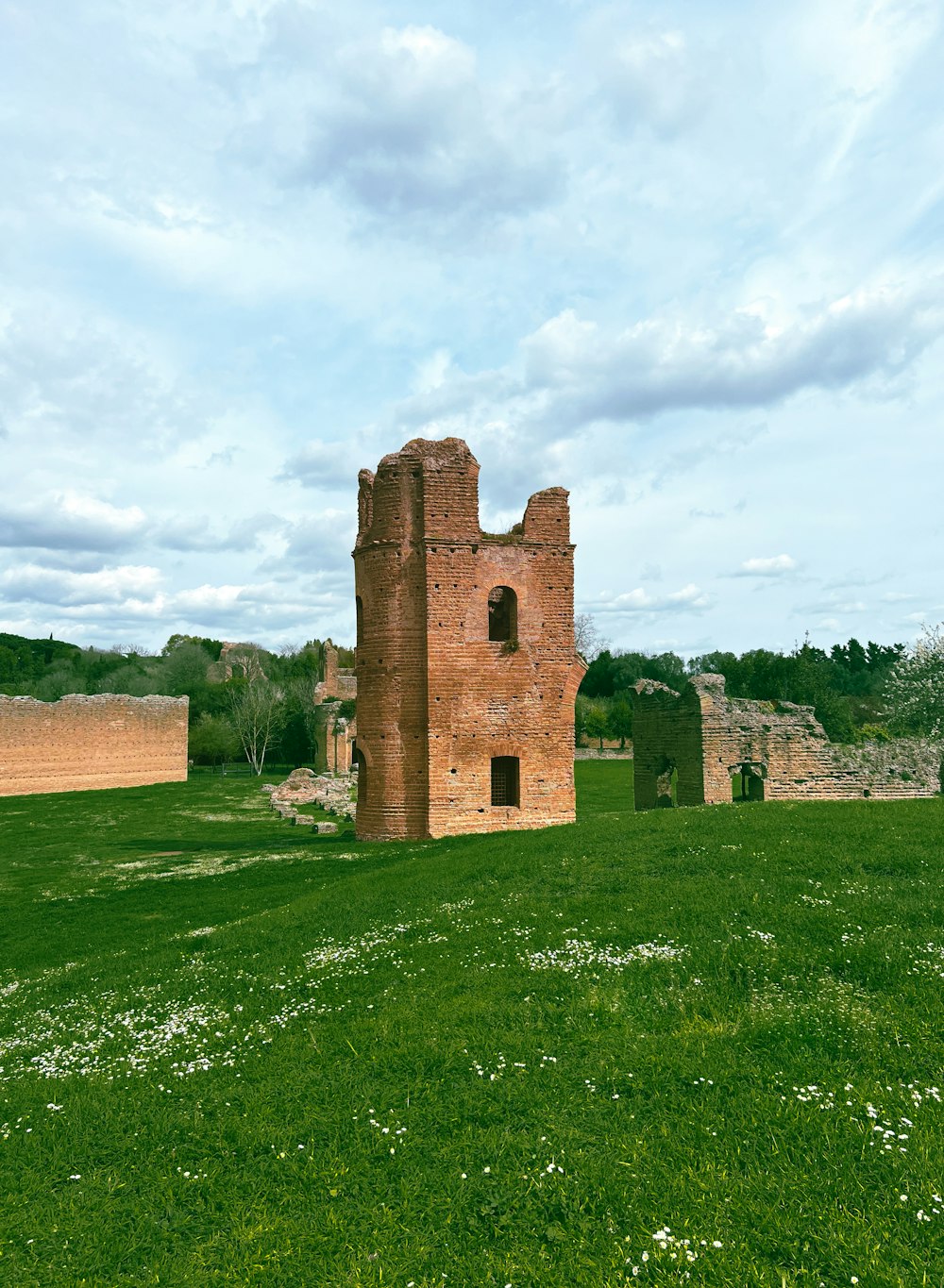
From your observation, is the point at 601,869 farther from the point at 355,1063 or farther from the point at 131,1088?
the point at 131,1088

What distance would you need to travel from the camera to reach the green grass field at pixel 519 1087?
3.97 meters

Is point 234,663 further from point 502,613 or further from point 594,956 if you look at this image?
point 594,956

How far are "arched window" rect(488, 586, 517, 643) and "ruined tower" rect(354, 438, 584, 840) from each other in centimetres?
12

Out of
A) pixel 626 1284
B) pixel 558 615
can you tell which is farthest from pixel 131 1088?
pixel 558 615

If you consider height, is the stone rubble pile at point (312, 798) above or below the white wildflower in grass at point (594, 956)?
below

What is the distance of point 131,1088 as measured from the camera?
6.06 m

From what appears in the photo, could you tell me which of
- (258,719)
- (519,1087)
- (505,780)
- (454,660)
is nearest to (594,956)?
(519,1087)

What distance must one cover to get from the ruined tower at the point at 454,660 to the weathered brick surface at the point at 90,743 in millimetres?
24646

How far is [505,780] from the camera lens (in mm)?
20297

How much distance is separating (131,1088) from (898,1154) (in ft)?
17.6

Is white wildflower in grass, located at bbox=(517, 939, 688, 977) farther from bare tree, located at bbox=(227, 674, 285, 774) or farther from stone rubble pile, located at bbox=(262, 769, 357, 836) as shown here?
bare tree, located at bbox=(227, 674, 285, 774)

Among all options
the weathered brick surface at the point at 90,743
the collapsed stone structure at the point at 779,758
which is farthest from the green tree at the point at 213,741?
the collapsed stone structure at the point at 779,758

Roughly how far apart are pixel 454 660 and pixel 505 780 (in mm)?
3942

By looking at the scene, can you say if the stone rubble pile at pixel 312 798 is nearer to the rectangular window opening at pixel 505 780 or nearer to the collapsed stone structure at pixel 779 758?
the rectangular window opening at pixel 505 780
